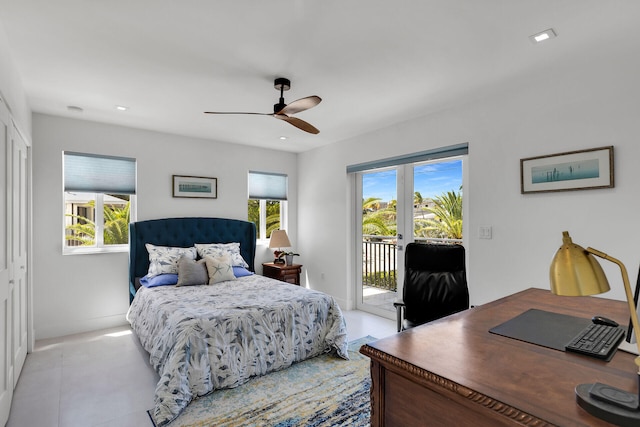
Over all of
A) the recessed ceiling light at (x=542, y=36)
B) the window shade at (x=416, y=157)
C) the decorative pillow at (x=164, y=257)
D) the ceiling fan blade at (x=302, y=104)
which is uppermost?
Result: the recessed ceiling light at (x=542, y=36)

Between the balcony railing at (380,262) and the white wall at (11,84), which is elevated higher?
the white wall at (11,84)

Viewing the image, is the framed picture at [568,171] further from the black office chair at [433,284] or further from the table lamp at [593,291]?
the table lamp at [593,291]

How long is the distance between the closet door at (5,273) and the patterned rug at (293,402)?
1082 millimetres

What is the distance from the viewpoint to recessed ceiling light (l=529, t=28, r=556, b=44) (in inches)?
82.6

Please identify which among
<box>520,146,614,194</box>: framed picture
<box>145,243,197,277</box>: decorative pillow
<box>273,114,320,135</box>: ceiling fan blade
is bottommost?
<box>145,243,197,277</box>: decorative pillow

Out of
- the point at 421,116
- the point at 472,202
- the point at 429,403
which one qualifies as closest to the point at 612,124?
the point at 472,202

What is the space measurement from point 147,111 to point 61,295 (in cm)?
229

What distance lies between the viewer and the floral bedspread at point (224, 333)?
2.38 meters

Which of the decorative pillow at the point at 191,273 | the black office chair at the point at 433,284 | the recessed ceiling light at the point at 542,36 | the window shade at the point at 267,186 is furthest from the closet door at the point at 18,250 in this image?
the recessed ceiling light at the point at 542,36

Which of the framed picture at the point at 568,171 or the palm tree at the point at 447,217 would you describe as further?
the palm tree at the point at 447,217

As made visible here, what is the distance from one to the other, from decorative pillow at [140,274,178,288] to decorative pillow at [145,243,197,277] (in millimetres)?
70

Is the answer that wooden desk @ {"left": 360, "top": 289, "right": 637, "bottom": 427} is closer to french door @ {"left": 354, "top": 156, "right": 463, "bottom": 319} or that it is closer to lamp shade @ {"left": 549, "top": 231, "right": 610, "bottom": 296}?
lamp shade @ {"left": 549, "top": 231, "right": 610, "bottom": 296}

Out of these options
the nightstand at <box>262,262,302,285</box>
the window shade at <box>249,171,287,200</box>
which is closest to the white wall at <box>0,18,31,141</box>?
the window shade at <box>249,171,287,200</box>

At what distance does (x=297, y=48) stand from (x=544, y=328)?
7.07ft
